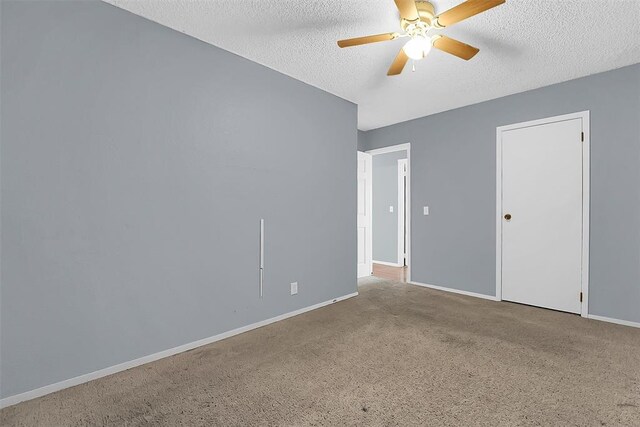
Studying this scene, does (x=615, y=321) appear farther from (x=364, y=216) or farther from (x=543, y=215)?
(x=364, y=216)

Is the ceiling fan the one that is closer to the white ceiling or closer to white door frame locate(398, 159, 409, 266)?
the white ceiling

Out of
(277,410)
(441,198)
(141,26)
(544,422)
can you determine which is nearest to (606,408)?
(544,422)

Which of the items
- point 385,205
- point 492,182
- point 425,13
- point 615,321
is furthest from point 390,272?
point 425,13

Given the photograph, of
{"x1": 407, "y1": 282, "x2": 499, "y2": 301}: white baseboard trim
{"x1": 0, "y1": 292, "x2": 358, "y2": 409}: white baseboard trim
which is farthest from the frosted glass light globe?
{"x1": 407, "y1": 282, "x2": 499, "y2": 301}: white baseboard trim

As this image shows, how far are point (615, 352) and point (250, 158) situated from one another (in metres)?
3.42

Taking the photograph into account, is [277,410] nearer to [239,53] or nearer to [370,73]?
[239,53]

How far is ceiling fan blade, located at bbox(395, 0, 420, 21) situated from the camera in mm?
1782

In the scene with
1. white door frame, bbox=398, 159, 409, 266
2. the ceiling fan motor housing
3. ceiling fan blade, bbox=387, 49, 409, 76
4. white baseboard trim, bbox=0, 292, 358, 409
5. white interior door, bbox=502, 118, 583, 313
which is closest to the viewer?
white baseboard trim, bbox=0, 292, 358, 409

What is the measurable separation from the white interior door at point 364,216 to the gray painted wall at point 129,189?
6.32 ft

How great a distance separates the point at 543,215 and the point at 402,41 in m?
2.57

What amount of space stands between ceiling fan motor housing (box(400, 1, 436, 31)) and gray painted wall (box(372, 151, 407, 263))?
13.3ft

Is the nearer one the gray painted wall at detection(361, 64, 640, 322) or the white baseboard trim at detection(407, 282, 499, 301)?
the gray painted wall at detection(361, 64, 640, 322)

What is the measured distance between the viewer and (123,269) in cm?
212

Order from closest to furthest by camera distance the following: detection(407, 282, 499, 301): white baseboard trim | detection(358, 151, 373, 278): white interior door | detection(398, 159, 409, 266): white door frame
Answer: detection(407, 282, 499, 301): white baseboard trim
detection(358, 151, 373, 278): white interior door
detection(398, 159, 409, 266): white door frame
